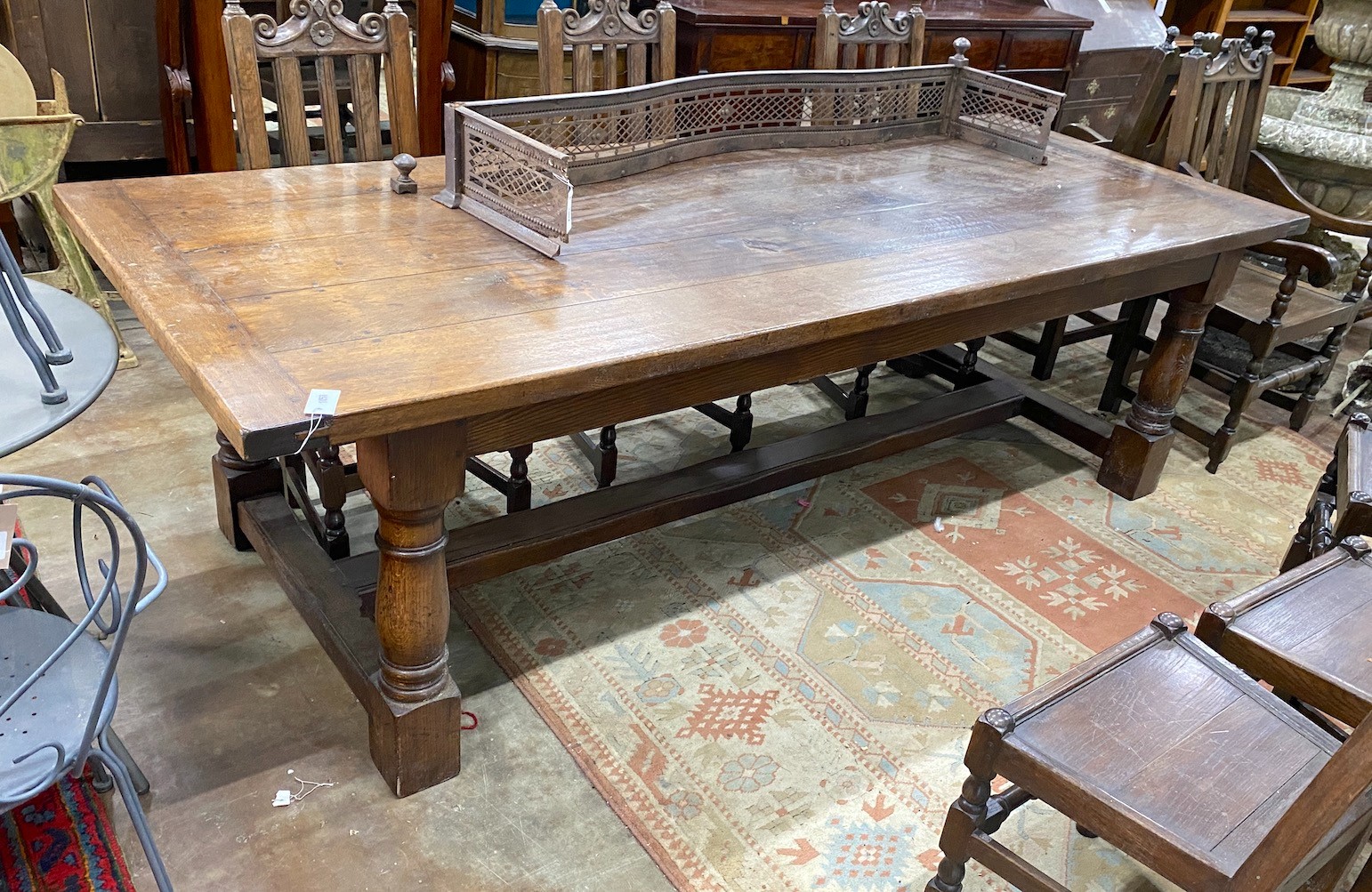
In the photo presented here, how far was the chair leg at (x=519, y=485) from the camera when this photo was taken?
2498mm

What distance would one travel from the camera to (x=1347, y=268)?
4.29m

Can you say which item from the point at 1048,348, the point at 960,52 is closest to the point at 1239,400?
the point at 1048,348

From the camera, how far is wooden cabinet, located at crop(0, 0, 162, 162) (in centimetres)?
338

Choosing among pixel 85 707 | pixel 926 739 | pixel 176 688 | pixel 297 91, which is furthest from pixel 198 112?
pixel 926 739

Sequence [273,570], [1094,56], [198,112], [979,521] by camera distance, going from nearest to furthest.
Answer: [273,570], [979,521], [198,112], [1094,56]

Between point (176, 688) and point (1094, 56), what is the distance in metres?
4.57

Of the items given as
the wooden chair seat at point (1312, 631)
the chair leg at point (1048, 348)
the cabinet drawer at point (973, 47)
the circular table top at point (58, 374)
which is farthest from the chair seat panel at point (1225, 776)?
the cabinet drawer at point (973, 47)

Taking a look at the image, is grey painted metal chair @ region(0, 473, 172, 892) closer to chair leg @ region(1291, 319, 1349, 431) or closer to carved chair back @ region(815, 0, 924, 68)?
carved chair back @ region(815, 0, 924, 68)

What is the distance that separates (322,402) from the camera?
4.69ft

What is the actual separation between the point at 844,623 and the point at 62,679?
62.2 inches

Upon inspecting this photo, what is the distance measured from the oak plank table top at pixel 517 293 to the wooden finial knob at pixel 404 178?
0.9 inches

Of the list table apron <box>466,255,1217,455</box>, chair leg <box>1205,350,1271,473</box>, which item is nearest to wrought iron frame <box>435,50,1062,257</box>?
table apron <box>466,255,1217,455</box>

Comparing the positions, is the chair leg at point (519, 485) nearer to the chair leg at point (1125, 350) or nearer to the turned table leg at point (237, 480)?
the turned table leg at point (237, 480)

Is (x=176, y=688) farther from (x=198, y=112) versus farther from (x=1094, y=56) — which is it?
(x=1094, y=56)
